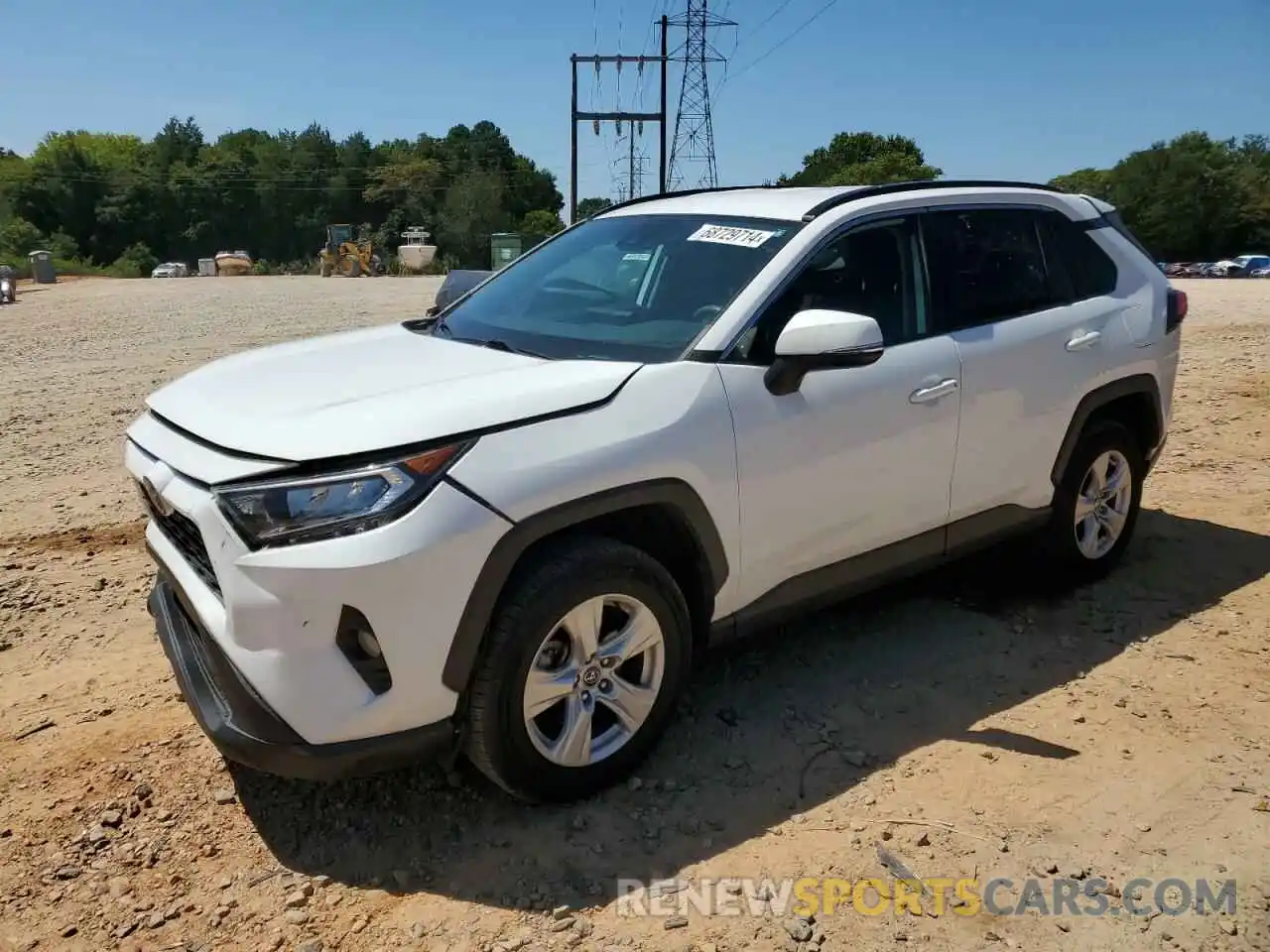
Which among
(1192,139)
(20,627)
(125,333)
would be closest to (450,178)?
(1192,139)

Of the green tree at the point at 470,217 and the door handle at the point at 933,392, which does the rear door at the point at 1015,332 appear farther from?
the green tree at the point at 470,217

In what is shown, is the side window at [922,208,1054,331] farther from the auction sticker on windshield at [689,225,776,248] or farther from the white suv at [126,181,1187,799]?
the auction sticker on windshield at [689,225,776,248]

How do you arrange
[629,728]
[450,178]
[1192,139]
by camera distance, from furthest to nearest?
[450,178]
[1192,139]
[629,728]

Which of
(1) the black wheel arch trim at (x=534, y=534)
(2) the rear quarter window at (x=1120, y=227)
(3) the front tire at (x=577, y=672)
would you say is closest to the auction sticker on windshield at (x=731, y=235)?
(1) the black wheel arch trim at (x=534, y=534)

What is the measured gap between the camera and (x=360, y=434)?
2.50 m

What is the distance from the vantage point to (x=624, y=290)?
363 centimetres

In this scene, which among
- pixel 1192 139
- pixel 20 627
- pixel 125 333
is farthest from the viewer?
pixel 1192 139

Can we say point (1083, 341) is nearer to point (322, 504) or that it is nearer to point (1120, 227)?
point (1120, 227)

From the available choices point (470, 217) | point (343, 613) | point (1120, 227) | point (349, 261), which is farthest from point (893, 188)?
point (470, 217)

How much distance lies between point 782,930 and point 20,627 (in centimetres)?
346

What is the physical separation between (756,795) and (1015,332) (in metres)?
2.15

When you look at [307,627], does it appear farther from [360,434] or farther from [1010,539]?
[1010,539]

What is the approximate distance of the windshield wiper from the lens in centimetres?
324

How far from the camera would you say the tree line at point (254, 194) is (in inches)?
3014
